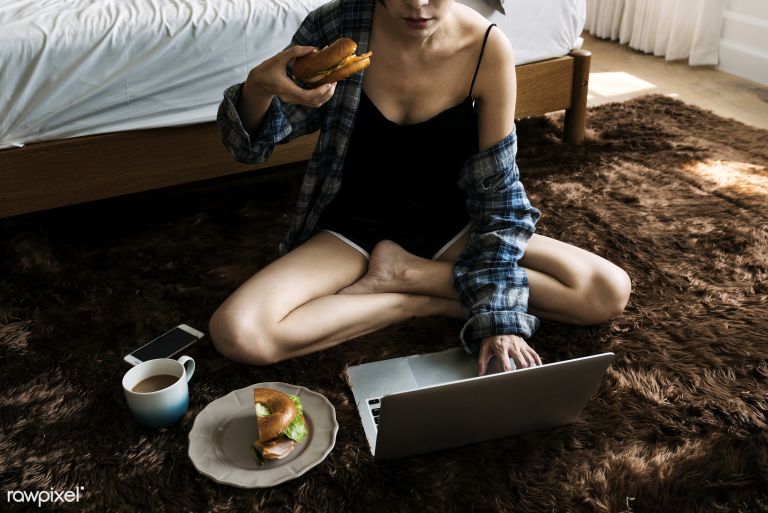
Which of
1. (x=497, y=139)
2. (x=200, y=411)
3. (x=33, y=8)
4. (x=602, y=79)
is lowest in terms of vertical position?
(x=602, y=79)

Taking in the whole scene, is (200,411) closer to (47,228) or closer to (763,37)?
(47,228)

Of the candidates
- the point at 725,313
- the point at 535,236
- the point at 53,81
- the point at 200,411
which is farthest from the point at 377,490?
the point at 53,81

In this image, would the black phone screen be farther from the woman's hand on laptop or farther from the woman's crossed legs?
the woman's hand on laptop

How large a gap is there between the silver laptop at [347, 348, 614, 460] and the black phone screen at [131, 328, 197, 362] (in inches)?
14.1

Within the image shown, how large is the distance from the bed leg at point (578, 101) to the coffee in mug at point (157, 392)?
1.57 m

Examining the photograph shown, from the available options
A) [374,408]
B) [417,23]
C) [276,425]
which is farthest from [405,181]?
[276,425]

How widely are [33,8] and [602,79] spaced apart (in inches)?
86.0

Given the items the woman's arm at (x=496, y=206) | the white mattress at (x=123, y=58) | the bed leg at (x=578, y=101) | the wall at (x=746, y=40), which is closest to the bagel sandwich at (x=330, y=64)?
the woman's arm at (x=496, y=206)

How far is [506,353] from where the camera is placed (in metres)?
1.21

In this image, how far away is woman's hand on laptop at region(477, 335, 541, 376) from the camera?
3.91ft

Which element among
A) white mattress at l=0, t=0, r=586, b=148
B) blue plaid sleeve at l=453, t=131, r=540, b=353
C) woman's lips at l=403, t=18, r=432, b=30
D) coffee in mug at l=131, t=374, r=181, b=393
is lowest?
coffee in mug at l=131, t=374, r=181, b=393

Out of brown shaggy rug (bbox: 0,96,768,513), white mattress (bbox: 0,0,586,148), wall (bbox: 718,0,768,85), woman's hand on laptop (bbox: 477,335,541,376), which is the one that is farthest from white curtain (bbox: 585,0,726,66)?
woman's hand on laptop (bbox: 477,335,541,376)

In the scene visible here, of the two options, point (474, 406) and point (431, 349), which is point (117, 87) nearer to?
point (431, 349)

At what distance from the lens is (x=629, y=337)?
4.64ft
